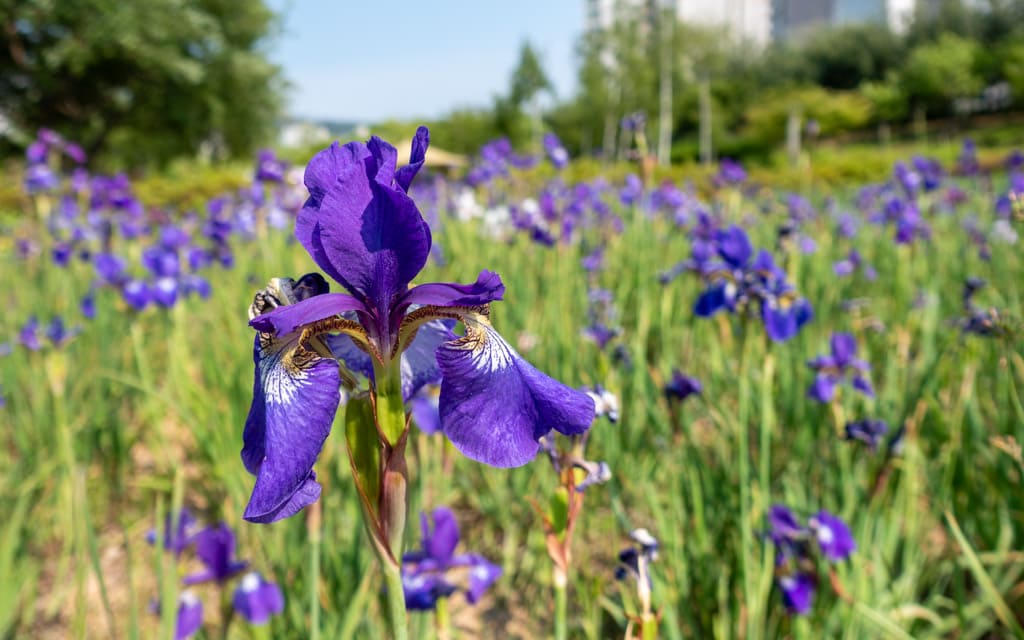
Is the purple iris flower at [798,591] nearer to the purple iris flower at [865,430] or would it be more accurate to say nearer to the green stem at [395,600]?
the purple iris flower at [865,430]

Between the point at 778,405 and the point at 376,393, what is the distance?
2.12 m

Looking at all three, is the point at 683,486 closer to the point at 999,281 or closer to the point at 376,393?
the point at 376,393

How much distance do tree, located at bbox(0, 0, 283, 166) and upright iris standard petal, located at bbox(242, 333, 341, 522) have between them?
85.2 feet

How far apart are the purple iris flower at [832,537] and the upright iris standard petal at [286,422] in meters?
1.27

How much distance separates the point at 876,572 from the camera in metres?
1.73

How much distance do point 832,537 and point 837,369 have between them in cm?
71

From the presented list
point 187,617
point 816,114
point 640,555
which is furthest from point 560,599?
point 816,114

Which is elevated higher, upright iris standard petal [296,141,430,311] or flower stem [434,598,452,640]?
upright iris standard petal [296,141,430,311]

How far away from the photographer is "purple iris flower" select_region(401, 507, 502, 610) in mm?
1284

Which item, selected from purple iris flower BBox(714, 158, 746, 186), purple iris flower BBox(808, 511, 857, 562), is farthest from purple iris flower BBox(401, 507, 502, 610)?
purple iris flower BBox(714, 158, 746, 186)

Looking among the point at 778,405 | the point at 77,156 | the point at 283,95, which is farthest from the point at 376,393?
the point at 283,95

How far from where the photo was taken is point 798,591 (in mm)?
1533

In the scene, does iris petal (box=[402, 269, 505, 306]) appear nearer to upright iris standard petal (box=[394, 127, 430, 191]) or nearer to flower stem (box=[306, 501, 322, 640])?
upright iris standard petal (box=[394, 127, 430, 191])

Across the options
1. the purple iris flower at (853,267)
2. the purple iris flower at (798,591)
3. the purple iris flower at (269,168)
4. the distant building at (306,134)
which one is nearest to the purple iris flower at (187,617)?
the purple iris flower at (798,591)
